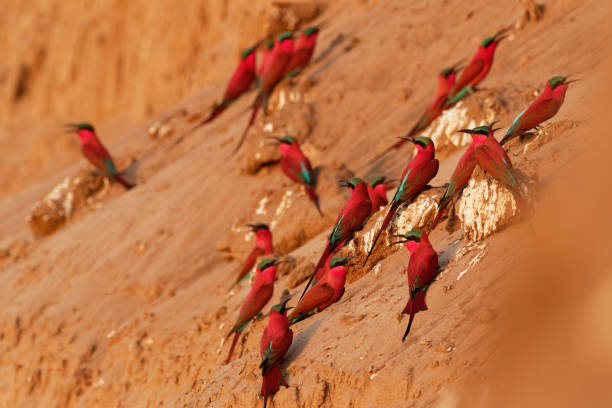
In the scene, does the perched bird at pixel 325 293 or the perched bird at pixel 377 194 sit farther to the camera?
the perched bird at pixel 377 194

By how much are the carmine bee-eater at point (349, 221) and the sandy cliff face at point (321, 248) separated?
9.2 inches

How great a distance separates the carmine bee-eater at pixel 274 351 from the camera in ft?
16.3

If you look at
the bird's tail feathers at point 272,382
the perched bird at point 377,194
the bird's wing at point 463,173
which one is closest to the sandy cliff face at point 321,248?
the bird's tail feathers at point 272,382

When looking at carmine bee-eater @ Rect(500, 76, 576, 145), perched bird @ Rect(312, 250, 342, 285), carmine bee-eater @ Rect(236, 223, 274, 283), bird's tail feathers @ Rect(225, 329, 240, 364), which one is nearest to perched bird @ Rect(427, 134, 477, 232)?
carmine bee-eater @ Rect(500, 76, 576, 145)

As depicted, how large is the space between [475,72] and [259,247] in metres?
2.48

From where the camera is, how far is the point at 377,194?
6.75 metres

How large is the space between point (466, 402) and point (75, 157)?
14050 mm

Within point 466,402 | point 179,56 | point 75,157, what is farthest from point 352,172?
point 75,157

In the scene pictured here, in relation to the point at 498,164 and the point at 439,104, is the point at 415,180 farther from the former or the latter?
the point at 439,104

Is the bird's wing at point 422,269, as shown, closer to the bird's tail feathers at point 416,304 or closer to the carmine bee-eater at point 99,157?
the bird's tail feathers at point 416,304

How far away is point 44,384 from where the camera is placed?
25.7ft

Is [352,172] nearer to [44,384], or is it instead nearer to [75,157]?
[44,384]

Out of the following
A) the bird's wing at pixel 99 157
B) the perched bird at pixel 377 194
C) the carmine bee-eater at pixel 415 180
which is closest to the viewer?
the carmine bee-eater at pixel 415 180

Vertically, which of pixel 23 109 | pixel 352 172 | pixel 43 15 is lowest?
pixel 352 172
